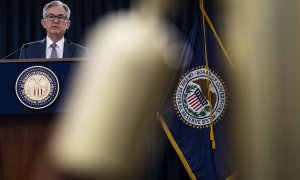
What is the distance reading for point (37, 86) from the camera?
7.76ft

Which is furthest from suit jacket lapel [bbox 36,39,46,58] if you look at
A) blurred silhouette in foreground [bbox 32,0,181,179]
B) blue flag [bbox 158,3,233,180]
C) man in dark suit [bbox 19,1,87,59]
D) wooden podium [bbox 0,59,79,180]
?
blurred silhouette in foreground [bbox 32,0,181,179]

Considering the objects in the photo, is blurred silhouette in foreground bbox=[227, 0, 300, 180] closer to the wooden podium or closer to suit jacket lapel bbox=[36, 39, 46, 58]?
the wooden podium

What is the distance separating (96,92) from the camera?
0.23 m

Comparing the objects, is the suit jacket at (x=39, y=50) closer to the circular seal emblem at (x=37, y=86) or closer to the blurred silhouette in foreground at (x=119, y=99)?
the circular seal emblem at (x=37, y=86)

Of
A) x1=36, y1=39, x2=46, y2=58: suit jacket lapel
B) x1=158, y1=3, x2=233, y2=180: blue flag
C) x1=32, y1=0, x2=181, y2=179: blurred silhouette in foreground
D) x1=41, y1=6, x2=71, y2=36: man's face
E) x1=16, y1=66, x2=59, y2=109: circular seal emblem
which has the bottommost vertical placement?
x1=158, y1=3, x2=233, y2=180: blue flag

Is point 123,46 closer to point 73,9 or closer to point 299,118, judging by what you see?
point 299,118

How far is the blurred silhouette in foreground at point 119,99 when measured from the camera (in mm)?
225

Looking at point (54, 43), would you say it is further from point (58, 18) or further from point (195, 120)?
point (195, 120)

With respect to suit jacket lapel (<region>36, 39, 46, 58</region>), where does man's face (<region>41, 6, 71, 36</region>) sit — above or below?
above

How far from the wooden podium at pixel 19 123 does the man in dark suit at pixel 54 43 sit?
1.57 ft

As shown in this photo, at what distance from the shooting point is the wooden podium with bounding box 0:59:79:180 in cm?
240

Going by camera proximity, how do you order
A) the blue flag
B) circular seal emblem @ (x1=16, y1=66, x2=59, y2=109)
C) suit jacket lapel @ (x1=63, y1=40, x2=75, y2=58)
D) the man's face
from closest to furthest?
circular seal emblem @ (x1=16, y1=66, x2=59, y2=109)
suit jacket lapel @ (x1=63, y1=40, x2=75, y2=58)
the man's face
the blue flag

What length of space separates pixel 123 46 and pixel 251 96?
61mm

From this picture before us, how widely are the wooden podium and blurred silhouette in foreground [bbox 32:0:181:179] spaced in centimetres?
214
